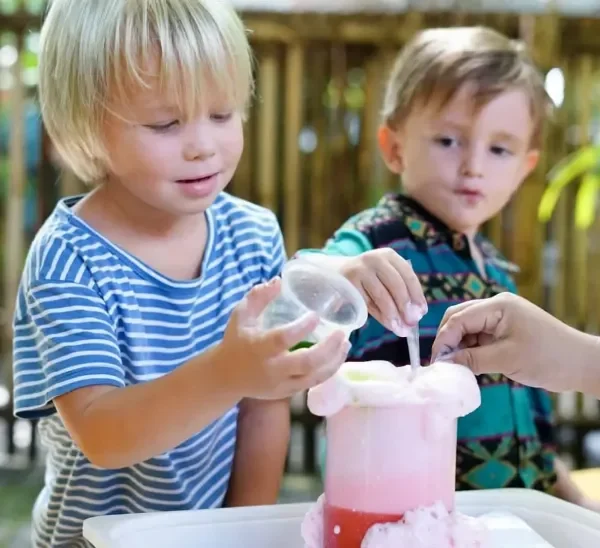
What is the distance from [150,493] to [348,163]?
2.09 meters

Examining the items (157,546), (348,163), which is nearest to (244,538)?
(157,546)

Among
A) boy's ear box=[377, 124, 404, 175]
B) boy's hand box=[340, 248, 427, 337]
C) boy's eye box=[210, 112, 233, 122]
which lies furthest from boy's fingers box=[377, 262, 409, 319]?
boy's ear box=[377, 124, 404, 175]

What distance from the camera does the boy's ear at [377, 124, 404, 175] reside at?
1371mm

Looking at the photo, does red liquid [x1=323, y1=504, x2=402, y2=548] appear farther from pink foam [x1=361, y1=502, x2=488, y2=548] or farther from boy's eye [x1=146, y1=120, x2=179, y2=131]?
boy's eye [x1=146, y1=120, x2=179, y2=131]

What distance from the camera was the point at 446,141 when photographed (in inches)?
50.5

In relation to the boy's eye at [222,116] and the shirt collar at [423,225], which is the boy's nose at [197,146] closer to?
the boy's eye at [222,116]

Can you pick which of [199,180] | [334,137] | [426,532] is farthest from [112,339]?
[334,137]

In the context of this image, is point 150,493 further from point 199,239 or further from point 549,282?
point 549,282

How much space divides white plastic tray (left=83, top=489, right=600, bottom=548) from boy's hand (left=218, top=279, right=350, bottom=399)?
20 centimetres

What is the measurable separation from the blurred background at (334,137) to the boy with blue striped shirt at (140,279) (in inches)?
71.4

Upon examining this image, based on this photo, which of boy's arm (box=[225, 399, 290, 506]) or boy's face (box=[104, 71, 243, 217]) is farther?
boy's arm (box=[225, 399, 290, 506])

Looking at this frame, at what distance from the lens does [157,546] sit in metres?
0.86

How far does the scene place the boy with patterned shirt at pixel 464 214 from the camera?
1.21 meters

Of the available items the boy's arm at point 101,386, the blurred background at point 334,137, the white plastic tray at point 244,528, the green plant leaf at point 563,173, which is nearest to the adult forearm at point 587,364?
the white plastic tray at point 244,528
